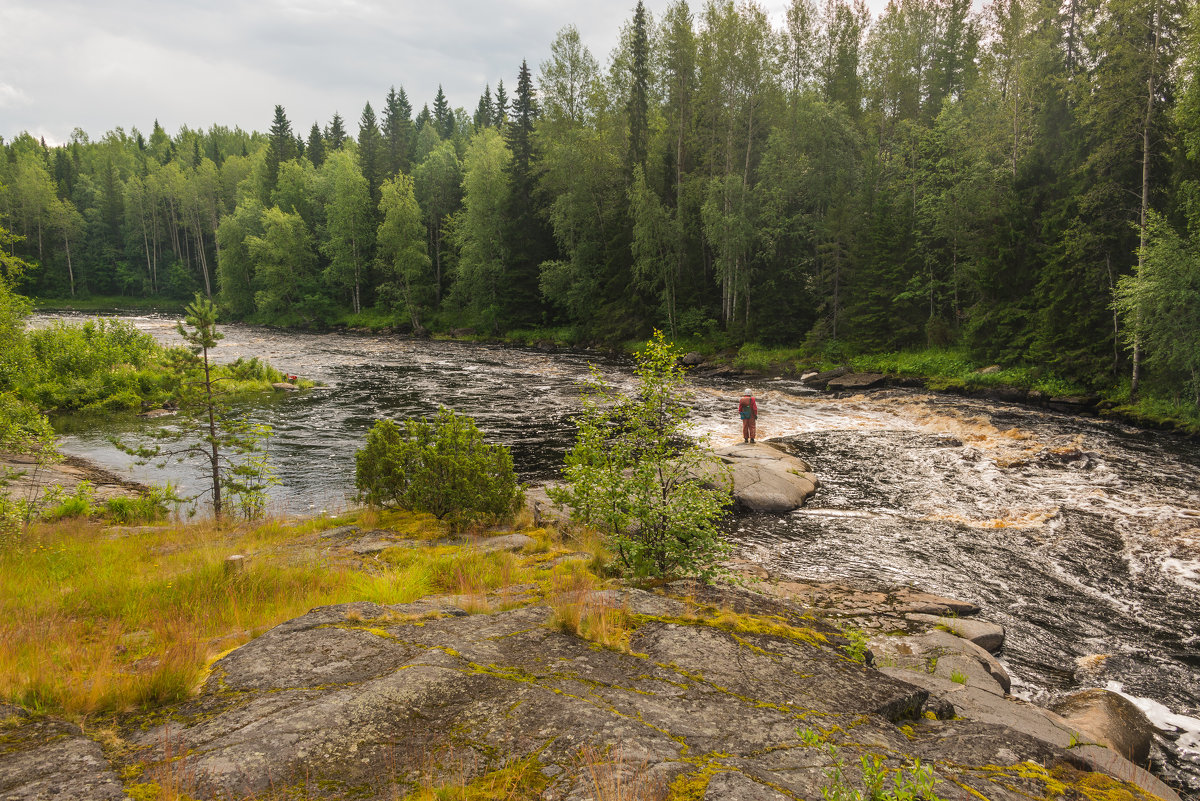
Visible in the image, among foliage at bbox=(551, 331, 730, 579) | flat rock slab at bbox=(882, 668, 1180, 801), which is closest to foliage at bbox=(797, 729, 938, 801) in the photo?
flat rock slab at bbox=(882, 668, 1180, 801)

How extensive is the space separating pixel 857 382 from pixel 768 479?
19125 millimetres

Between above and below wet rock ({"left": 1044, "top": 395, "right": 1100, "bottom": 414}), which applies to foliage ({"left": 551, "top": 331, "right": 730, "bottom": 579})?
above

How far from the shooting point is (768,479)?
50.8 ft

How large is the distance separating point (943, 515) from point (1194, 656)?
5.71m

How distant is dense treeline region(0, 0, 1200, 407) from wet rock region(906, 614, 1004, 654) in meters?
19.1

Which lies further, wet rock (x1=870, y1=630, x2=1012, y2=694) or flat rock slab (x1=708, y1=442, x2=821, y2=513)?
flat rock slab (x1=708, y1=442, x2=821, y2=513)

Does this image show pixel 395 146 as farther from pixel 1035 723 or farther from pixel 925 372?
pixel 1035 723

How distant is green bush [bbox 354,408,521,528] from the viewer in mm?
11625

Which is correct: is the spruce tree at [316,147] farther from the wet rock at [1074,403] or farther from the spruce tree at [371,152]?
the wet rock at [1074,403]

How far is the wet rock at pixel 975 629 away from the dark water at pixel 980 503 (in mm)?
300

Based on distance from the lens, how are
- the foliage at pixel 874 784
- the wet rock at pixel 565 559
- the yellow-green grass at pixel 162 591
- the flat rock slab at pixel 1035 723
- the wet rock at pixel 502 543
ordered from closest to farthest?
the foliage at pixel 874 784, the yellow-green grass at pixel 162 591, the flat rock slab at pixel 1035 723, the wet rock at pixel 565 559, the wet rock at pixel 502 543

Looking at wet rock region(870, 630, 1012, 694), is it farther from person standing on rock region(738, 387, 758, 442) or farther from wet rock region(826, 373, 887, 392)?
wet rock region(826, 373, 887, 392)

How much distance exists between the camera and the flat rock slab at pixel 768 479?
48.0 feet

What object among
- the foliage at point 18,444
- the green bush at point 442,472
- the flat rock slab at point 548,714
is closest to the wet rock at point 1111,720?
the flat rock slab at point 548,714
